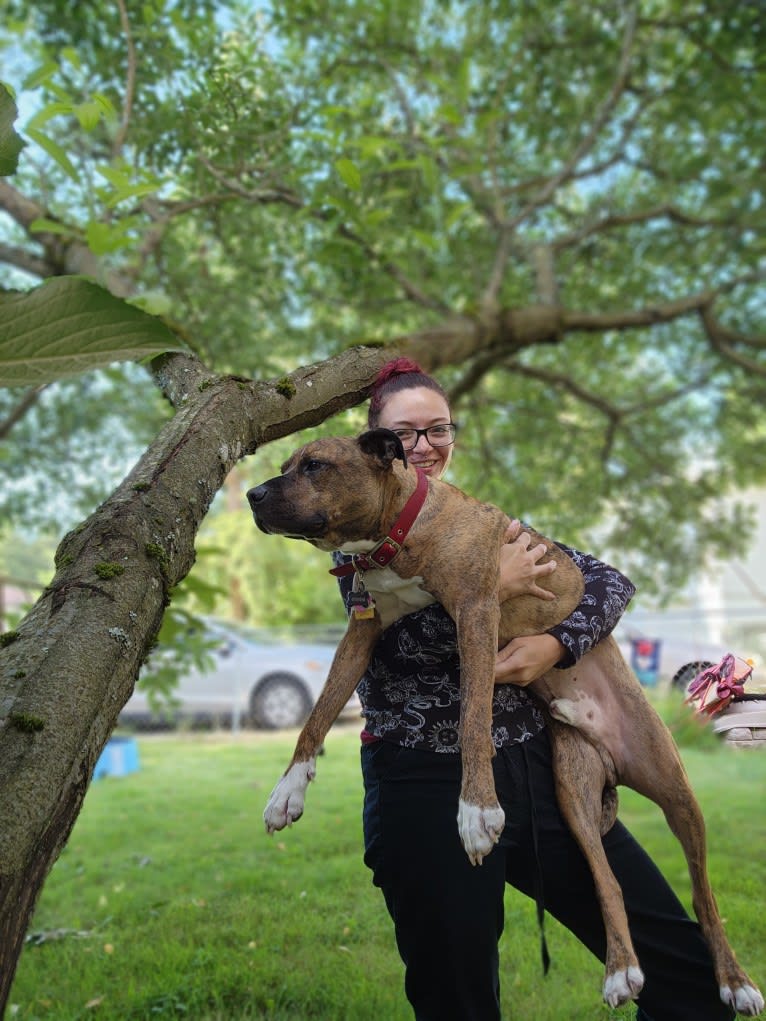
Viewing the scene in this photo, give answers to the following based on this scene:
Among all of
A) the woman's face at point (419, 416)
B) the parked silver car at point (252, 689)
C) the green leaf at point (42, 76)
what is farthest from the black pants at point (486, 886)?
the parked silver car at point (252, 689)

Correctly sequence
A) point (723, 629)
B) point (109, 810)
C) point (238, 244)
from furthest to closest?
point (723, 629), point (109, 810), point (238, 244)

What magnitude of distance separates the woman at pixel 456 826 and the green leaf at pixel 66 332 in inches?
67.1

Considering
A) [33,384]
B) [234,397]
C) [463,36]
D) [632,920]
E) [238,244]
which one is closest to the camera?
[33,384]

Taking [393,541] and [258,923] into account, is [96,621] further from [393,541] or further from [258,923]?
[258,923]

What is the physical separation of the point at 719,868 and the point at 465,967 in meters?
3.13

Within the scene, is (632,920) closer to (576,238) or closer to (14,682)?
(14,682)

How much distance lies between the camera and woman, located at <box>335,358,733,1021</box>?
2357 mm

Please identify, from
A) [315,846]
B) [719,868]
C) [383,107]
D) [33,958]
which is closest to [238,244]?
[383,107]

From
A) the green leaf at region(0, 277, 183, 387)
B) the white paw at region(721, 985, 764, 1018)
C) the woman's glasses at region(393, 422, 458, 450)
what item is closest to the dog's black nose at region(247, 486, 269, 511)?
the woman's glasses at region(393, 422, 458, 450)

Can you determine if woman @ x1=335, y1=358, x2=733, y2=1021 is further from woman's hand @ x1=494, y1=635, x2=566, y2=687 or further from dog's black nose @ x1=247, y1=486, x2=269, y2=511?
dog's black nose @ x1=247, y1=486, x2=269, y2=511

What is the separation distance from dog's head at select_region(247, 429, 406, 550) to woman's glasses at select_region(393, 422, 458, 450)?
0.95ft

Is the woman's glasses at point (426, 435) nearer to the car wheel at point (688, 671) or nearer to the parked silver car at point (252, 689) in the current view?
the car wheel at point (688, 671)

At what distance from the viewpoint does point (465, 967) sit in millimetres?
2342

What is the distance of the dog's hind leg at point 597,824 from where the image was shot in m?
2.41
